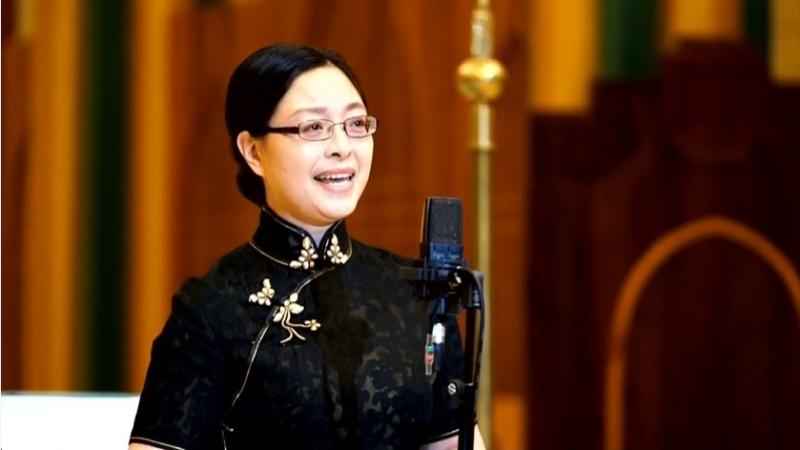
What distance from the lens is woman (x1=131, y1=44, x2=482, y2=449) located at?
63.1 inches

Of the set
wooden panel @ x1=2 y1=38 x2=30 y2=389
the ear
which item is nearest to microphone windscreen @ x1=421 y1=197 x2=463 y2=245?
the ear

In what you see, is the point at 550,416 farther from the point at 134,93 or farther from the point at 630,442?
the point at 134,93

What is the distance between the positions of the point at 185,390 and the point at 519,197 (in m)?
2.12

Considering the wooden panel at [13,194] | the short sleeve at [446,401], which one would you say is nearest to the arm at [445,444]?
the short sleeve at [446,401]

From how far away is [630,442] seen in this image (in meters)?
3.64

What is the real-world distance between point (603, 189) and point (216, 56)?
1.03 meters

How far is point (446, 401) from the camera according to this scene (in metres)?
1.72

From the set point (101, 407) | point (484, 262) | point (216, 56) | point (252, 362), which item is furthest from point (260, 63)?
point (216, 56)

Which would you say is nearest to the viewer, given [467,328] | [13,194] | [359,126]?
[467,328]

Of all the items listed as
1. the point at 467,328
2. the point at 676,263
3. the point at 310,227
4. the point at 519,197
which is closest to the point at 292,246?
the point at 310,227

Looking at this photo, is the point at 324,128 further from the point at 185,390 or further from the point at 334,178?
the point at 185,390

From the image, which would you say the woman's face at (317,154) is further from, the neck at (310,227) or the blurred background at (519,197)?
the blurred background at (519,197)

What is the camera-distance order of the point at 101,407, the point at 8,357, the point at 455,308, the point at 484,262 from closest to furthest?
the point at 455,308, the point at 101,407, the point at 484,262, the point at 8,357

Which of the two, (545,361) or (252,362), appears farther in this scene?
(545,361)
